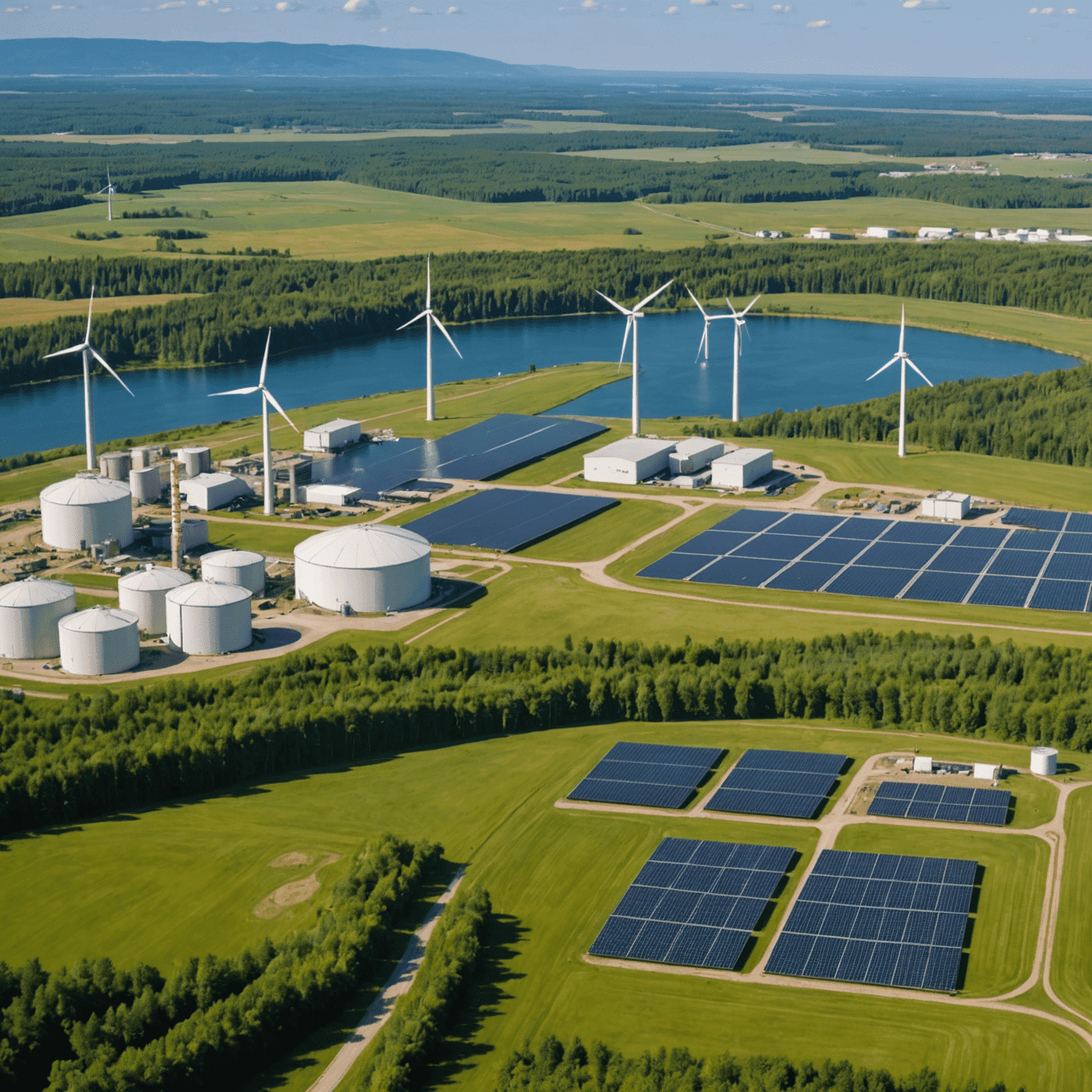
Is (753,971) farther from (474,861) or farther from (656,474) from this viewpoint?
(656,474)

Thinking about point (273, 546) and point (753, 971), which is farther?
point (273, 546)

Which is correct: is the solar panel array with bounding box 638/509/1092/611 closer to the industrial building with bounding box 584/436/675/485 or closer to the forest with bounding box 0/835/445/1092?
the industrial building with bounding box 584/436/675/485

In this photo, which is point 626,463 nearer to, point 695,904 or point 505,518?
point 505,518

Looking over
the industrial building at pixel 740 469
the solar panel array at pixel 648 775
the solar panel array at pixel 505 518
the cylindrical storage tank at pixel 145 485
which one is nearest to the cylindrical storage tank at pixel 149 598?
the solar panel array at pixel 505 518

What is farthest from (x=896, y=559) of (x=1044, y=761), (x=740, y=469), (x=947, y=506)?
(x=1044, y=761)

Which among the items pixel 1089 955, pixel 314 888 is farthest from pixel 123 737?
pixel 1089 955

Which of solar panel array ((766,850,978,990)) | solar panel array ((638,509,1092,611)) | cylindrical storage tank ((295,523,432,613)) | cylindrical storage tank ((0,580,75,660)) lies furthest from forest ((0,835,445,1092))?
solar panel array ((638,509,1092,611))
